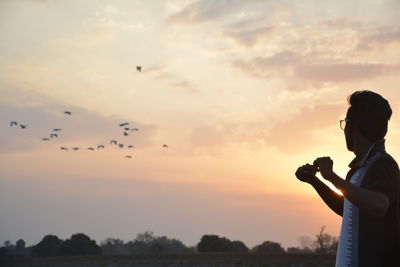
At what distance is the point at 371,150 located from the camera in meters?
4.23

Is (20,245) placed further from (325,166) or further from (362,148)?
(325,166)

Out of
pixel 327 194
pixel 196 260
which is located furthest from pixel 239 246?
pixel 327 194

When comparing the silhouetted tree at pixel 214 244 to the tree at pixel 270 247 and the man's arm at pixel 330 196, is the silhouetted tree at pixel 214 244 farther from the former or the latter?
the man's arm at pixel 330 196

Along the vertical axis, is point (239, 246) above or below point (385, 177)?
above

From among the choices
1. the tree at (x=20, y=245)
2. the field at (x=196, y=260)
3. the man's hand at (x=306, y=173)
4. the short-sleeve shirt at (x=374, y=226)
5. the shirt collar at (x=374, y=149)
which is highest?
the tree at (x=20, y=245)

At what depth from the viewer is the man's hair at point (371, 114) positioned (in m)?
4.23

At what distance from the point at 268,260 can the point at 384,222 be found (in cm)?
2903

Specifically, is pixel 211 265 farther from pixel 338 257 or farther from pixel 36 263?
pixel 338 257

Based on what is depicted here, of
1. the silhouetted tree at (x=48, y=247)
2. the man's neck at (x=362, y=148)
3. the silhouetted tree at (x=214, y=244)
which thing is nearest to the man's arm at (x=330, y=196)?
the man's neck at (x=362, y=148)

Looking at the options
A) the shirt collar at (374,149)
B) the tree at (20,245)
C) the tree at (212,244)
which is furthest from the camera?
the tree at (20,245)

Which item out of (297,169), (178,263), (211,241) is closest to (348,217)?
(297,169)

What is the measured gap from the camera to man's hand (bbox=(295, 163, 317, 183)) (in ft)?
14.4

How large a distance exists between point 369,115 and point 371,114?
0.05 ft

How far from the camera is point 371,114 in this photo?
13.9 ft
